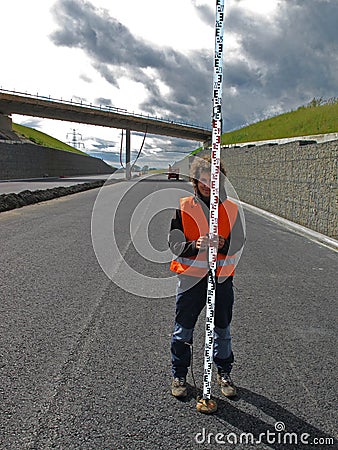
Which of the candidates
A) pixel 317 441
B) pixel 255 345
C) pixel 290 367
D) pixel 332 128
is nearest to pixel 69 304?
pixel 255 345

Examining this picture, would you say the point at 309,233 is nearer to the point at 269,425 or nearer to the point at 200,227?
the point at 200,227

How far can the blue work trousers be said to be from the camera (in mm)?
3457

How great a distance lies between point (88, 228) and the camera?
1259cm

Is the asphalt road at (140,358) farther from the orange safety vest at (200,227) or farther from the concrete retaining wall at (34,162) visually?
the concrete retaining wall at (34,162)

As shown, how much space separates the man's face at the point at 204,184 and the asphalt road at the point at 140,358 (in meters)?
1.52

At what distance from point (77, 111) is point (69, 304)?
47998 mm

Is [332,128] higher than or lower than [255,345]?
higher

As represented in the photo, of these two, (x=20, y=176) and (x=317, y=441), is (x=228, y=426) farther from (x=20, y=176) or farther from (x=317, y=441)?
(x=20, y=176)

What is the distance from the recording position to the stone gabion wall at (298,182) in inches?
484

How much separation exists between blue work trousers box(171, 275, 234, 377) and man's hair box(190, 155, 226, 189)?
725mm

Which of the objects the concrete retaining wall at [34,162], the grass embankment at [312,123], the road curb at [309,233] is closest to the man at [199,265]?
the road curb at [309,233]

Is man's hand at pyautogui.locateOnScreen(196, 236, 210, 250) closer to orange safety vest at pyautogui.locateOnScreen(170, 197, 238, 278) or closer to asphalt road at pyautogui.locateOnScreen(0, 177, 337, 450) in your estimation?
orange safety vest at pyautogui.locateOnScreen(170, 197, 238, 278)

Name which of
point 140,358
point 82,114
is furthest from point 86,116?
point 140,358

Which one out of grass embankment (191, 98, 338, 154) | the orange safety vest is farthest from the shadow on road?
grass embankment (191, 98, 338, 154)
